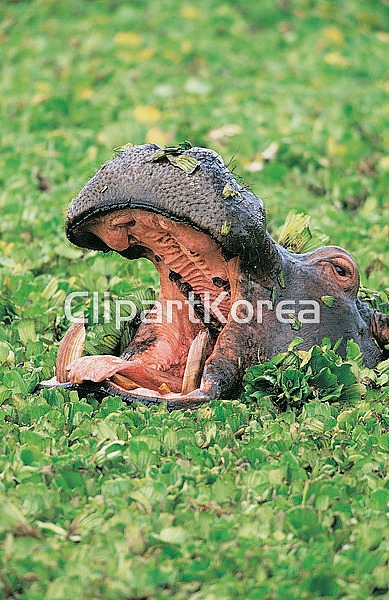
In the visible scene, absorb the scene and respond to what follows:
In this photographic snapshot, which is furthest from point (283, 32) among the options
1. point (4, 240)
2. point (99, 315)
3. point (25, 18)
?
point (99, 315)

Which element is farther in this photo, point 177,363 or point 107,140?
point 107,140

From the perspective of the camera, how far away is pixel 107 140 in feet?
26.6

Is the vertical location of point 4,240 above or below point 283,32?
above

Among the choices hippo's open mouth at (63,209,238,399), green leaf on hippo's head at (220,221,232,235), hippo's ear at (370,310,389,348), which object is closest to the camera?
green leaf on hippo's head at (220,221,232,235)

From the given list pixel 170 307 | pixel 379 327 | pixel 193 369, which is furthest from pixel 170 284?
pixel 379 327

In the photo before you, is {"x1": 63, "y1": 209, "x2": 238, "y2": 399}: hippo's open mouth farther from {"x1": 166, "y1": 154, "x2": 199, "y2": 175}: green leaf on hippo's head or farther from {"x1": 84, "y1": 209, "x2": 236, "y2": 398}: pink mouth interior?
{"x1": 166, "y1": 154, "x2": 199, "y2": 175}: green leaf on hippo's head

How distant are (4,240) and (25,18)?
6.83 m

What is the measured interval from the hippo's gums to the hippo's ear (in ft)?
Answer: 0.22

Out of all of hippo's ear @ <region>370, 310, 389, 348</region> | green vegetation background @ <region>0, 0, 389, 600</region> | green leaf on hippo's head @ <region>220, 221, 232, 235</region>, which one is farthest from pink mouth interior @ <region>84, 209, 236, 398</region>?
hippo's ear @ <region>370, 310, 389, 348</region>

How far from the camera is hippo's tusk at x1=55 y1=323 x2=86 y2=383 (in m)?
3.58

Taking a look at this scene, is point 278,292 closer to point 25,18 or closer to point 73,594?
point 73,594

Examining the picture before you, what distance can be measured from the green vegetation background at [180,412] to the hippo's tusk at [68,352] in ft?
0.37

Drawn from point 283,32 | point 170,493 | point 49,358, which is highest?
point 170,493

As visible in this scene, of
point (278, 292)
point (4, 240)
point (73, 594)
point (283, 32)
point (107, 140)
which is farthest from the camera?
point (283, 32)
